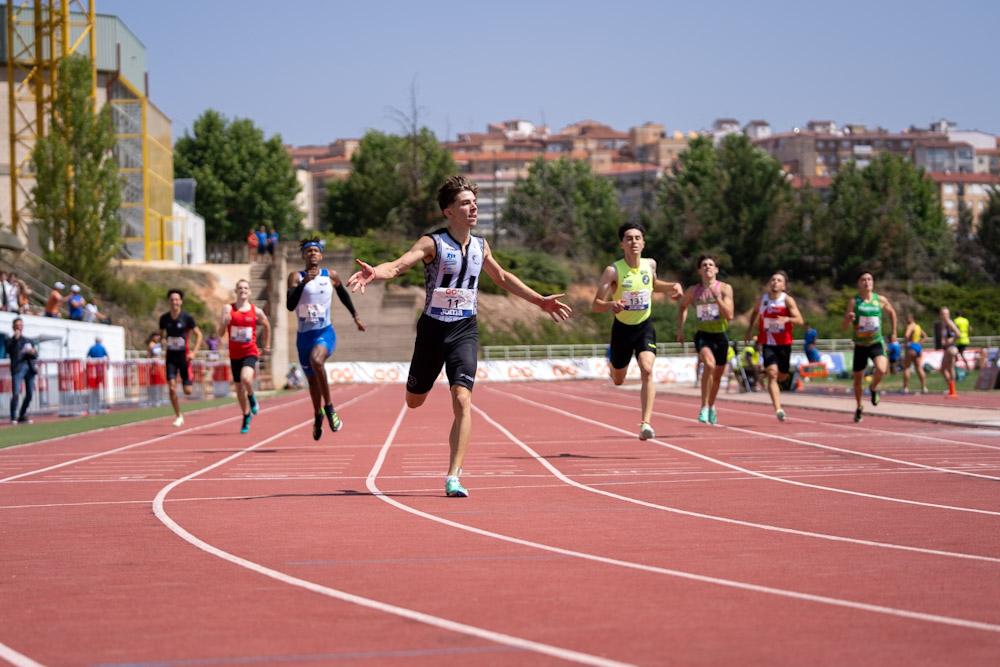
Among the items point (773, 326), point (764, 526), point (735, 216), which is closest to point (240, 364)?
point (773, 326)

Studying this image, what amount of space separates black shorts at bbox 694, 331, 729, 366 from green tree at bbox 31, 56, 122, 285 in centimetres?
3774

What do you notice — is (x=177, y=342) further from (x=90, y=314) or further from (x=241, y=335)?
(x=90, y=314)

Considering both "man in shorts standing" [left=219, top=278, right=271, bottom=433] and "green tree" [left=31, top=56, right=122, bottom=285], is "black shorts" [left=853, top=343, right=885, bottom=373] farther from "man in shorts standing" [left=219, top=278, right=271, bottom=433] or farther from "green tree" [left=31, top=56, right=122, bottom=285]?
"green tree" [left=31, top=56, right=122, bottom=285]

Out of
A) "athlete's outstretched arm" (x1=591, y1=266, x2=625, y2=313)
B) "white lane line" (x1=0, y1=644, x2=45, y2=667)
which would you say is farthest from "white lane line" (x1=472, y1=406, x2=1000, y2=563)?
"white lane line" (x1=0, y1=644, x2=45, y2=667)

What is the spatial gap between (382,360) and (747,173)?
3618 centimetres

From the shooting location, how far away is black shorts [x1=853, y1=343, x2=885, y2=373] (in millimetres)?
18703

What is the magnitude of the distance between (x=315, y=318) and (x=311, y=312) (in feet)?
0.27

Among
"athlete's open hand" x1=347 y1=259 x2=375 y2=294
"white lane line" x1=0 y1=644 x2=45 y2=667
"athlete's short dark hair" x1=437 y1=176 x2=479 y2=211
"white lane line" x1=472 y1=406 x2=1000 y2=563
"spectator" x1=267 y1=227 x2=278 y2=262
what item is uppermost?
"spectator" x1=267 y1=227 x2=278 y2=262

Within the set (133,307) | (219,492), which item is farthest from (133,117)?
(219,492)

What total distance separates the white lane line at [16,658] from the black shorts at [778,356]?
49.0 feet

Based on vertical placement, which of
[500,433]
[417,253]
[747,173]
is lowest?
[500,433]

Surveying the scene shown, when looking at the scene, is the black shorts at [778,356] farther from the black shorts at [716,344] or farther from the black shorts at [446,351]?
the black shorts at [446,351]

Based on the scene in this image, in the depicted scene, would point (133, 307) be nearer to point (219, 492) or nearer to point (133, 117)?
point (133, 117)

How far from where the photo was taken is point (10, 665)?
Answer: 4738 millimetres
